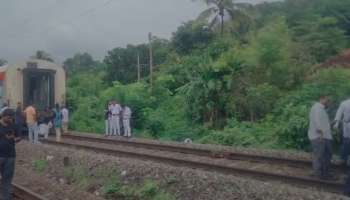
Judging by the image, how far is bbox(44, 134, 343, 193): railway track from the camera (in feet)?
30.9

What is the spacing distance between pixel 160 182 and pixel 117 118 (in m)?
10.3

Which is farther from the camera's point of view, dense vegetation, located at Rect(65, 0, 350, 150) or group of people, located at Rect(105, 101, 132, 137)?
group of people, located at Rect(105, 101, 132, 137)

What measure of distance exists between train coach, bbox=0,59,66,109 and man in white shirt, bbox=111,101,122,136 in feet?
10.6

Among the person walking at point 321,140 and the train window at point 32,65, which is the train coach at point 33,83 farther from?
the person walking at point 321,140

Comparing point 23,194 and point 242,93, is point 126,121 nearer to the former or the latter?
point 242,93

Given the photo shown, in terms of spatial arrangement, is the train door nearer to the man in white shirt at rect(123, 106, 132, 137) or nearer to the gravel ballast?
the man in white shirt at rect(123, 106, 132, 137)

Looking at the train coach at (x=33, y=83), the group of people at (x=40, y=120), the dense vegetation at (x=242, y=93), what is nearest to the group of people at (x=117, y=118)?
the dense vegetation at (x=242, y=93)

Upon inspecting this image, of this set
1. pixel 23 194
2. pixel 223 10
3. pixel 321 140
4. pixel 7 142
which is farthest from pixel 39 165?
pixel 223 10

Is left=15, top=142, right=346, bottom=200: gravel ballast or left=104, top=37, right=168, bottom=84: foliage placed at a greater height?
left=104, top=37, right=168, bottom=84: foliage

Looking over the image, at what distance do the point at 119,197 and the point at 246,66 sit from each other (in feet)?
36.9

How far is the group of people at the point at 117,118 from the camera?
63.1ft

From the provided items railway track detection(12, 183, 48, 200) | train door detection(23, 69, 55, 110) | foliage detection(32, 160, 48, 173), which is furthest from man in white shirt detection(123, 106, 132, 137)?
railway track detection(12, 183, 48, 200)

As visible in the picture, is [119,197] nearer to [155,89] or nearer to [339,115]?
[339,115]

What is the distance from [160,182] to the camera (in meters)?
9.25
